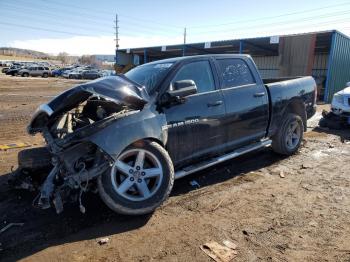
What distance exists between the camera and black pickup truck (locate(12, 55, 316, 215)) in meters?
3.56

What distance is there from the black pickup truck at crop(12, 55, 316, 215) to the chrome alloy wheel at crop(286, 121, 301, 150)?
84 cm

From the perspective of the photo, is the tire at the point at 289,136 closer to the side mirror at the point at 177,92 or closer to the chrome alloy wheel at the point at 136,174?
the side mirror at the point at 177,92

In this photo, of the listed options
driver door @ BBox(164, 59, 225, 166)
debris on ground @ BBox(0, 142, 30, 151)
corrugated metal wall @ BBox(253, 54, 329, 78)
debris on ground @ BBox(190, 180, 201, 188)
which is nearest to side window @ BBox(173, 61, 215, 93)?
driver door @ BBox(164, 59, 225, 166)

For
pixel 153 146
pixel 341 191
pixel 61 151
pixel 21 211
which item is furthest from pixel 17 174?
pixel 341 191

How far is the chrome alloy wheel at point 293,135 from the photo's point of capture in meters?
6.13

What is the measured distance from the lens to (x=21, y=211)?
395cm

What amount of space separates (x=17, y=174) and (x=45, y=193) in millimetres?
1171

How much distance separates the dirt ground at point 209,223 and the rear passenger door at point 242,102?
70cm

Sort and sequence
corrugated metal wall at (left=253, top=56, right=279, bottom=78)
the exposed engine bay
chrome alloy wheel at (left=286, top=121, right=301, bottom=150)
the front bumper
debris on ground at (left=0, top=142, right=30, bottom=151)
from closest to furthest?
the exposed engine bay < chrome alloy wheel at (left=286, top=121, right=301, bottom=150) < debris on ground at (left=0, top=142, right=30, bottom=151) < the front bumper < corrugated metal wall at (left=253, top=56, right=279, bottom=78)

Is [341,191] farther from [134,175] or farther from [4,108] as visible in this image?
[4,108]

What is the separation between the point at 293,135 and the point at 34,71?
48905mm

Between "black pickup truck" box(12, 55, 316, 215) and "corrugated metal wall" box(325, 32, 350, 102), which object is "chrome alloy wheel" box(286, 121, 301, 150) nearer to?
"black pickup truck" box(12, 55, 316, 215)

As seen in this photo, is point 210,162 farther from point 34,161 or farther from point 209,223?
point 34,161

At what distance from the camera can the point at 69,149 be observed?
11.8ft
